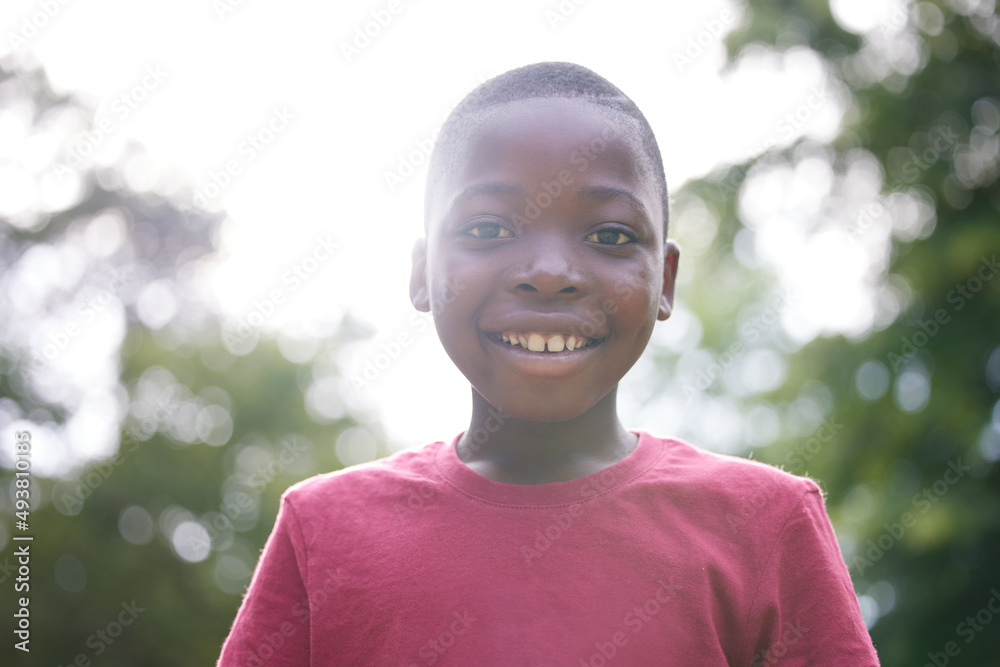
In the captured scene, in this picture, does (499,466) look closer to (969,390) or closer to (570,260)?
(570,260)

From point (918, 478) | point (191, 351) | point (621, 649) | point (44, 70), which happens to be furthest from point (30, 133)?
point (621, 649)

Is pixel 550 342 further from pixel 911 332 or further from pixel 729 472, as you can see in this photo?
pixel 911 332

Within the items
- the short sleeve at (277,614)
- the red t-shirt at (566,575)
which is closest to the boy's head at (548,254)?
the red t-shirt at (566,575)

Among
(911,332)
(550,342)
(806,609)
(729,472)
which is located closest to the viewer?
(806,609)

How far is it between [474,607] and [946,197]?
483cm

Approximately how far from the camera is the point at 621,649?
66.5 inches

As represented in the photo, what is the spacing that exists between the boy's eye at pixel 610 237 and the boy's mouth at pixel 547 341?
0.23 m

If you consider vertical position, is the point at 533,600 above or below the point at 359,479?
below

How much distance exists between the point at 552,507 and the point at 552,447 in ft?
0.65

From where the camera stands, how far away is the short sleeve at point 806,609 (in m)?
1.69

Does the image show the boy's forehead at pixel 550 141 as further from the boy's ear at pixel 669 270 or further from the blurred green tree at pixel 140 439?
the blurred green tree at pixel 140 439

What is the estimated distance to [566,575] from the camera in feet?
5.82

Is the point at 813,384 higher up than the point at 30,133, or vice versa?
the point at 30,133

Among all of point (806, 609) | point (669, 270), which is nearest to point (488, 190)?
point (669, 270)
